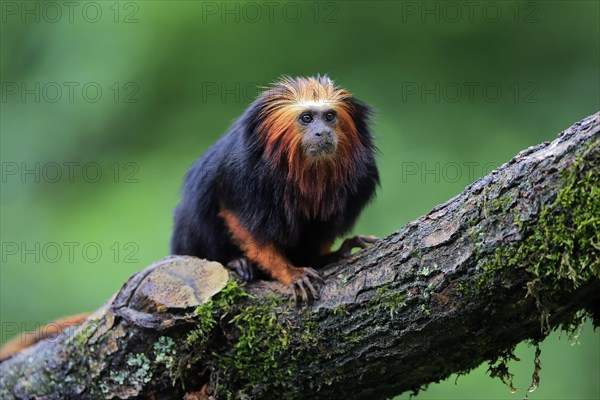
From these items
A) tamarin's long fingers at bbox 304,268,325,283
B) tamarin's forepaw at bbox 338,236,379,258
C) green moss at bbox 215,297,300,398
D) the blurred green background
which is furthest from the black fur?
the blurred green background

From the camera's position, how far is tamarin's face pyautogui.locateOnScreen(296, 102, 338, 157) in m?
4.58

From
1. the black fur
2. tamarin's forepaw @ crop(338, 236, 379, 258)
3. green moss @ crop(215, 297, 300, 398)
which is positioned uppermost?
the black fur

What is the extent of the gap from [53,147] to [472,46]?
205 inches

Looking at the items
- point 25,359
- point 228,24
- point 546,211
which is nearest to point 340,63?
point 228,24

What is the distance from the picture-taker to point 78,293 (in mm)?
7934

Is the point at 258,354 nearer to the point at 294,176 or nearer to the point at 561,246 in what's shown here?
the point at 294,176

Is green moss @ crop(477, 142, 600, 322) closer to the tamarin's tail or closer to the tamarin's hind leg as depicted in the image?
the tamarin's hind leg

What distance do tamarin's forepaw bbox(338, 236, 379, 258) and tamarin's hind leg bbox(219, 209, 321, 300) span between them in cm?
39

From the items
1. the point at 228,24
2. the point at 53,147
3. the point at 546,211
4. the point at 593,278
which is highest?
the point at 228,24

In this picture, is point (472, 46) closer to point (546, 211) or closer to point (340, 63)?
point (340, 63)

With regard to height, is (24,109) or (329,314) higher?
(24,109)

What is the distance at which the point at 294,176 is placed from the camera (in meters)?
4.62

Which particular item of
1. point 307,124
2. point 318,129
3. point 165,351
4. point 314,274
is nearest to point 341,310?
point 314,274

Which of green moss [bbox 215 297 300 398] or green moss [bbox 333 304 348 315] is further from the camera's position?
green moss [bbox 215 297 300 398]
